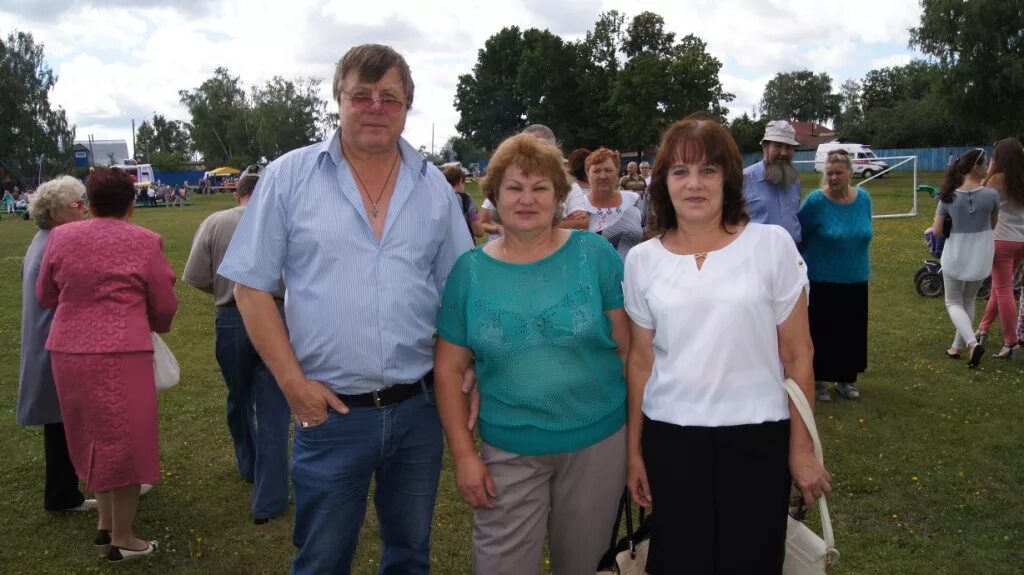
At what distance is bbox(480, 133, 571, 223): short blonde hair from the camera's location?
2691mm

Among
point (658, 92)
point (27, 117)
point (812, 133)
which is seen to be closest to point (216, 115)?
point (27, 117)

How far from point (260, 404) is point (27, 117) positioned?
6688cm

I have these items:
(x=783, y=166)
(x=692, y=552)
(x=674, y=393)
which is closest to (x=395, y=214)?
(x=674, y=393)

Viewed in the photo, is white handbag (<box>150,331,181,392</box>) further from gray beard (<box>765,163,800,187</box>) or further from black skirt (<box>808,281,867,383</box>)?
black skirt (<box>808,281,867,383</box>)

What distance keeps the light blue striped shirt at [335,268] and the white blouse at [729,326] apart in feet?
2.76

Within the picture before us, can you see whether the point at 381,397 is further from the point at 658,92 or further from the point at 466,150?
the point at 466,150

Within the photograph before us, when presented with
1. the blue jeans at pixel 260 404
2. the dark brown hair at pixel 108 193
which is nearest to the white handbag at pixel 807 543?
the blue jeans at pixel 260 404

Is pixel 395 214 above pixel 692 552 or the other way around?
above

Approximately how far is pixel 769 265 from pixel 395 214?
123 cm

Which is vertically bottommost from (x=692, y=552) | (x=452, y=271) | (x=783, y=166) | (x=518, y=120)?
(x=692, y=552)

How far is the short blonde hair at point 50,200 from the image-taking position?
4.28 m

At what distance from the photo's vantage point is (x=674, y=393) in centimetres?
251

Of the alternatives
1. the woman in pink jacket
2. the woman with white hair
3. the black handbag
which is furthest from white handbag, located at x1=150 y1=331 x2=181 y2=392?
the black handbag

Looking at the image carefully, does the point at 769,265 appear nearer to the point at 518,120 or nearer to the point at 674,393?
the point at 674,393
